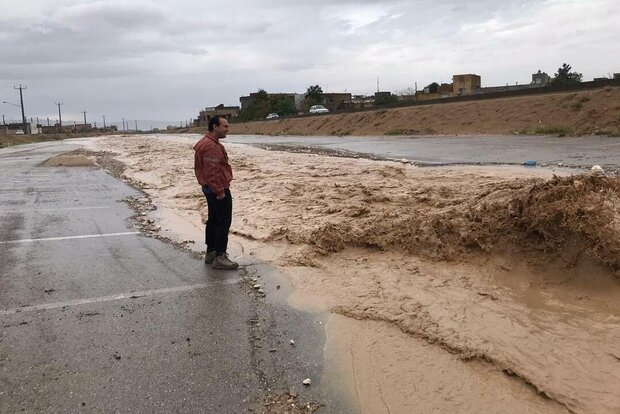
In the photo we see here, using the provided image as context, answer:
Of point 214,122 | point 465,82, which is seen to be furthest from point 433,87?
point 214,122

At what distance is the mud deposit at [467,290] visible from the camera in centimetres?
351

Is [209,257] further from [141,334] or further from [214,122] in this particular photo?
[141,334]

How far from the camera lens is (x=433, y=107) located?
4053 centimetres

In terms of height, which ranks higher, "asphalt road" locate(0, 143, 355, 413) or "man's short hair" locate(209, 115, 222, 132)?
"man's short hair" locate(209, 115, 222, 132)

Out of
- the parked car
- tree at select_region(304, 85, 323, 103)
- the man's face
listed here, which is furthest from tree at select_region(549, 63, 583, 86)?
the man's face

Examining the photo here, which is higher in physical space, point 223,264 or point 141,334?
point 223,264

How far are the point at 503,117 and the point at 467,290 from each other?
2981 cm

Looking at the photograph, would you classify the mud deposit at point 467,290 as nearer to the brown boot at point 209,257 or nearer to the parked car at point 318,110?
the brown boot at point 209,257

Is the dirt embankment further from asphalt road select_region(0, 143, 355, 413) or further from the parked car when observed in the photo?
asphalt road select_region(0, 143, 355, 413)

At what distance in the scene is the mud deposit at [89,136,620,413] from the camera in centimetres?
351

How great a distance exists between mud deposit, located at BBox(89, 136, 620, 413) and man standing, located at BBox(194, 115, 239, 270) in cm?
71

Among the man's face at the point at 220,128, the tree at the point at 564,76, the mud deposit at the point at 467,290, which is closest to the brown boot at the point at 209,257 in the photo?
the mud deposit at the point at 467,290

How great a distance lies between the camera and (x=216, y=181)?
239 inches

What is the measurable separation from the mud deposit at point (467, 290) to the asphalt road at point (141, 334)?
16.9 inches
